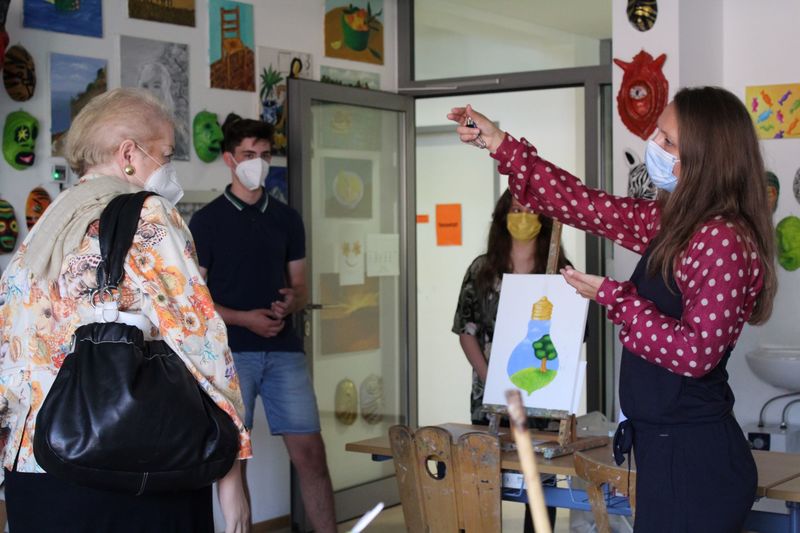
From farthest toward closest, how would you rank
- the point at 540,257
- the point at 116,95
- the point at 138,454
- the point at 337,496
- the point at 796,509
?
the point at 337,496 → the point at 540,257 → the point at 796,509 → the point at 116,95 → the point at 138,454

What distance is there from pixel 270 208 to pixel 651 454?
2675 mm

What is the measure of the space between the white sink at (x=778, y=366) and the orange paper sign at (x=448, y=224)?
309 centimetres

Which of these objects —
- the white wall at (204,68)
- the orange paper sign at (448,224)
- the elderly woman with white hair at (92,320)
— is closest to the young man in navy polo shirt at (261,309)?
the white wall at (204,68)

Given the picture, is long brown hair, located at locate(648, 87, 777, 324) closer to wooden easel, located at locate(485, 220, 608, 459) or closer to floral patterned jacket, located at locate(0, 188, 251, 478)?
floral patterned jacket, located at locate(0, 188, 251, 478)

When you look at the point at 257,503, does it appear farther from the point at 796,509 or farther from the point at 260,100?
the point at 796,509

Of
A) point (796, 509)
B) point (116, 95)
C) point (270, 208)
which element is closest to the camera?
point (116, 95)

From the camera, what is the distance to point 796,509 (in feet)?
9.50

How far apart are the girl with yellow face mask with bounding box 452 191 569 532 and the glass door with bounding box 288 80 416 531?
4.45 feet

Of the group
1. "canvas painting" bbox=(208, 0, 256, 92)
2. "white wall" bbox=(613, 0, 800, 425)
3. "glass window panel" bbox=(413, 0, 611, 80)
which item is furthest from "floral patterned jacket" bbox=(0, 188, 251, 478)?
"glass window panel" bbox=(413, 0, 611, 80)

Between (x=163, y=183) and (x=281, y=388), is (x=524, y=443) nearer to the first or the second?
(x=163, y=183)

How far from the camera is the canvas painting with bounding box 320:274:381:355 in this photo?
5672 millimetres

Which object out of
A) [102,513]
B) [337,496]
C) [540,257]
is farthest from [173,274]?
[337,496]

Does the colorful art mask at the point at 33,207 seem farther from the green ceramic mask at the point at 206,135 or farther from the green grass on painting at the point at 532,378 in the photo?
the green grass on painting at the point at 532,378

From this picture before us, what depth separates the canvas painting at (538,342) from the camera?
11.8 ft
